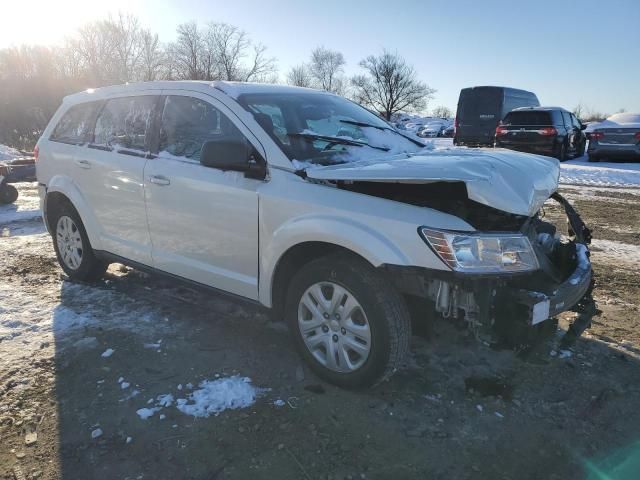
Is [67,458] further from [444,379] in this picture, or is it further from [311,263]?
[444,379]

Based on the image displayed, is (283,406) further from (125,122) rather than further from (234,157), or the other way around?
(125,122)

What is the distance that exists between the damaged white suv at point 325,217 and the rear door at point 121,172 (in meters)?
0.02

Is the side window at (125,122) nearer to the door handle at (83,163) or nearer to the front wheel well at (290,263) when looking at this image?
the door handle at (83,163)

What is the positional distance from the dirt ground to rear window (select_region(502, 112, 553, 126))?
11.9 metres

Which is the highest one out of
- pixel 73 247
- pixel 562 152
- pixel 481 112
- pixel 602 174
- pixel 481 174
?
pixel 481 112

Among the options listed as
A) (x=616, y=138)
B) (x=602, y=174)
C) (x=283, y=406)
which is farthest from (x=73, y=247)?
(x=616, y=138)

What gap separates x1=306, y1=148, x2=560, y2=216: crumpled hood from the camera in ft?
8.52

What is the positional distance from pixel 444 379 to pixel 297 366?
0.96m

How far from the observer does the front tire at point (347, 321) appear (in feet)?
9.32

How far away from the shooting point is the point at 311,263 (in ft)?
10.2

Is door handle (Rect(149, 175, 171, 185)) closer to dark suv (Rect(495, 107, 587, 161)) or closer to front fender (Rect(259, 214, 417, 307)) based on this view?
front fender (Rect(259, 214, 417, 307))

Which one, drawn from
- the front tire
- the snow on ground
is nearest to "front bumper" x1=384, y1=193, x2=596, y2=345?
the front tire

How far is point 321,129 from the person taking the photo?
369 centimetres

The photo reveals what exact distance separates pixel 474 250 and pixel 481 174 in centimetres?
40
